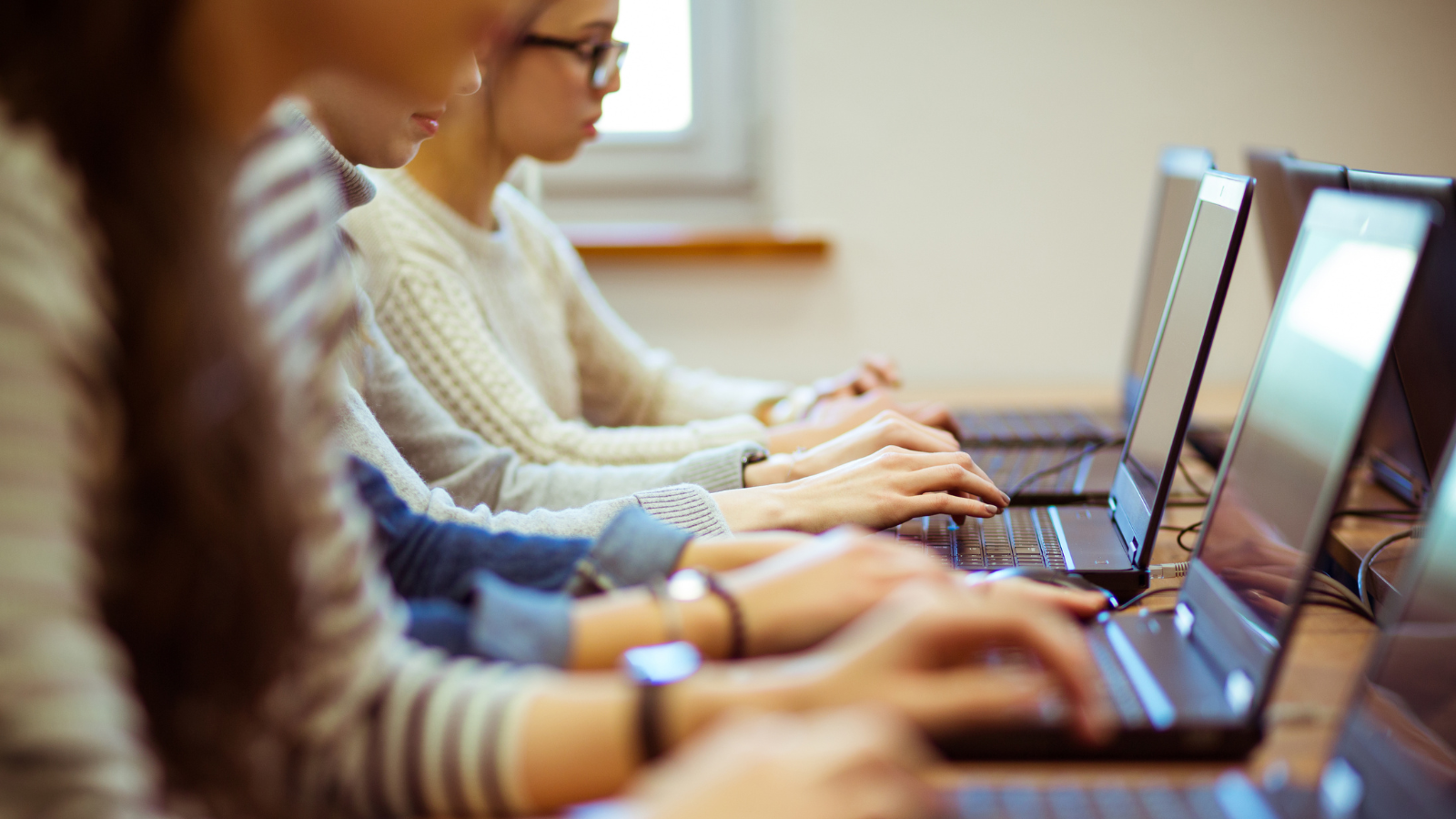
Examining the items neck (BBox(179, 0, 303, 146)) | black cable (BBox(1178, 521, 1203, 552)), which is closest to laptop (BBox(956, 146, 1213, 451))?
black cable (BBox(1178, 521, 1203, 552))

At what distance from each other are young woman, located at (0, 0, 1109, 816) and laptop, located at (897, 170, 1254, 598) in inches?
12.7

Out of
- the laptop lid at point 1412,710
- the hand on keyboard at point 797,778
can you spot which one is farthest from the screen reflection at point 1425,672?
the hand on keyboard at point 797,778

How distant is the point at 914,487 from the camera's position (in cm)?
89

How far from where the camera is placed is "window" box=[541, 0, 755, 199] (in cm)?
216

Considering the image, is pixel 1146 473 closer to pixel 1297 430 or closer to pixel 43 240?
pixel 1297 430

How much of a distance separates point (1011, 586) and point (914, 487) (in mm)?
224

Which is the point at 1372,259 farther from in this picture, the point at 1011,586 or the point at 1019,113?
the point at 1019,113

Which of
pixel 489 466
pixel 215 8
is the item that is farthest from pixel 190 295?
pixel 489 466

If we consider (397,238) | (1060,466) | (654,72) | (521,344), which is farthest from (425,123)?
(654,72)

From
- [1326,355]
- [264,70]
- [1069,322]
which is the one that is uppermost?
[264,70]

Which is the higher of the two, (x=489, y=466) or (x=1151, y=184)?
(x=1151, y=184)

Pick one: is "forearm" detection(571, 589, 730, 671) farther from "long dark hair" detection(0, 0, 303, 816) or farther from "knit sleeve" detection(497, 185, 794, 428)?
"knit sleeve" detection(497, 185, 794, 428)

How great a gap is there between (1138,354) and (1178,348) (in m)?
0.54

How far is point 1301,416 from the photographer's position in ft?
2.03
